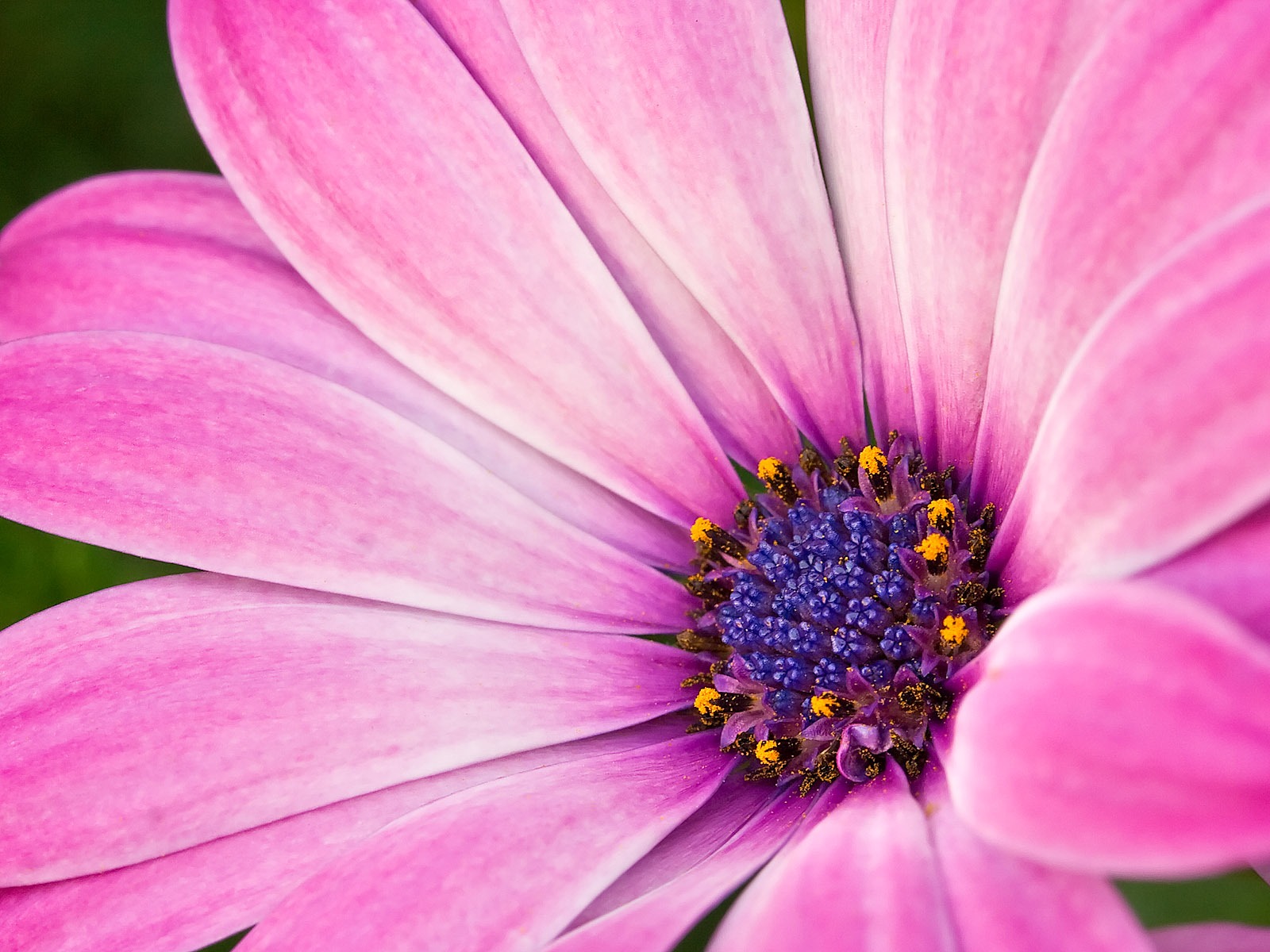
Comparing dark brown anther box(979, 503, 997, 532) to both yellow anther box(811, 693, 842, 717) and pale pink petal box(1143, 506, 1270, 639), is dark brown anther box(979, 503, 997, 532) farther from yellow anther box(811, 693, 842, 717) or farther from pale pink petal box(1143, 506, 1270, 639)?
pale pink petal box(1143, 506, 1270, 639)

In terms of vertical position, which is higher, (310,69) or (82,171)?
(82,171)

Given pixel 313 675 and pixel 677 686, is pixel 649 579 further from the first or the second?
pixel 313 675

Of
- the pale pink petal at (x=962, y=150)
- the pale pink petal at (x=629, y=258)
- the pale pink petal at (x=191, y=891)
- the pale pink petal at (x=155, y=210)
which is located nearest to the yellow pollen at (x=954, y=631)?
the pale pink petal at (x=962, y=150)

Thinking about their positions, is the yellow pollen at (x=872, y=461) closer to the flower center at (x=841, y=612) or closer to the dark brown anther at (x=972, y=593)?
the flower center at (x=841, y=612)

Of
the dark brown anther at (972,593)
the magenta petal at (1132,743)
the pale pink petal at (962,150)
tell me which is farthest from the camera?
the dark brown anther at (972,593)

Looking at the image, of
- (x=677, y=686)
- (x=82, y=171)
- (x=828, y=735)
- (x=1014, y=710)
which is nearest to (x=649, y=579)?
(x=677, y=686)

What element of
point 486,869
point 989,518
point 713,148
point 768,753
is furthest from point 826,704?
point 713,148
